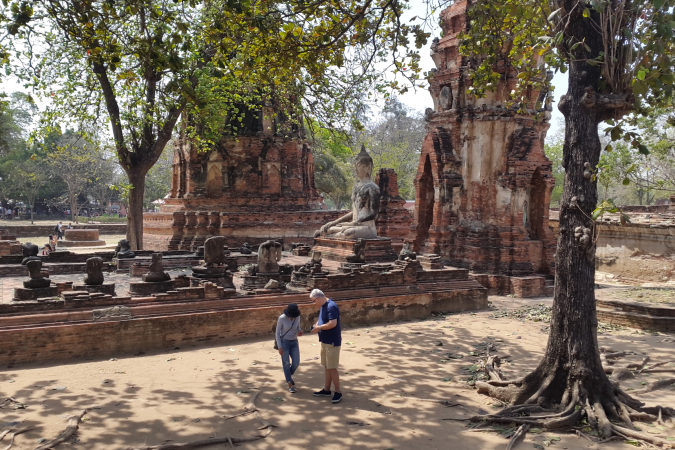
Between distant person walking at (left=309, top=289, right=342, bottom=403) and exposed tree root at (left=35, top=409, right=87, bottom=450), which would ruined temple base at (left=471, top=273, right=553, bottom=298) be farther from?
exposed tree root at (left=35, top=409, right=87, bottom=450)

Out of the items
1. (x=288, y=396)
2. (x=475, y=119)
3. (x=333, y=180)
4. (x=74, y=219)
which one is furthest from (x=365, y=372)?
(x=74, y=219)

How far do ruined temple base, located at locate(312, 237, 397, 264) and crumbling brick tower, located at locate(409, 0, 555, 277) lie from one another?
2.77 metres

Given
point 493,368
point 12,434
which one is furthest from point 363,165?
point 12,434

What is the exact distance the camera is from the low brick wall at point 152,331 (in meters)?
7.76

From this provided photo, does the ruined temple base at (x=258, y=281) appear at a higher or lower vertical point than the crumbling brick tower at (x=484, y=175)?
lower

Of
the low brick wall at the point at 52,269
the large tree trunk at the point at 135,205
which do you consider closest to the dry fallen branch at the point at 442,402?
the low brick wall at the point at 52,269

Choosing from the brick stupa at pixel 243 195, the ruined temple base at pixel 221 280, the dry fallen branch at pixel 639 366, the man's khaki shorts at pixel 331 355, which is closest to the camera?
the man's khaki shorts at pixel 331 355

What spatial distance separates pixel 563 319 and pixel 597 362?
0.57m

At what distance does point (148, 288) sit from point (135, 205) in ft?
25.9

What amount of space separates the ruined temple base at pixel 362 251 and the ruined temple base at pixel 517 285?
8.38 feet

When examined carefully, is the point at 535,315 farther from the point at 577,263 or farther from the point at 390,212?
the point at 390,212

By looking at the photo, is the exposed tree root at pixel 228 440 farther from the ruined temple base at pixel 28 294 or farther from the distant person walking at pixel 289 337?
the ruined temple base at pixel 28 294

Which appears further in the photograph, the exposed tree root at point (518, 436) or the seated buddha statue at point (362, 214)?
the seated buddha statue at point (362, 214)

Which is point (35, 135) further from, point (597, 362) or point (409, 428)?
point (597, 362)
